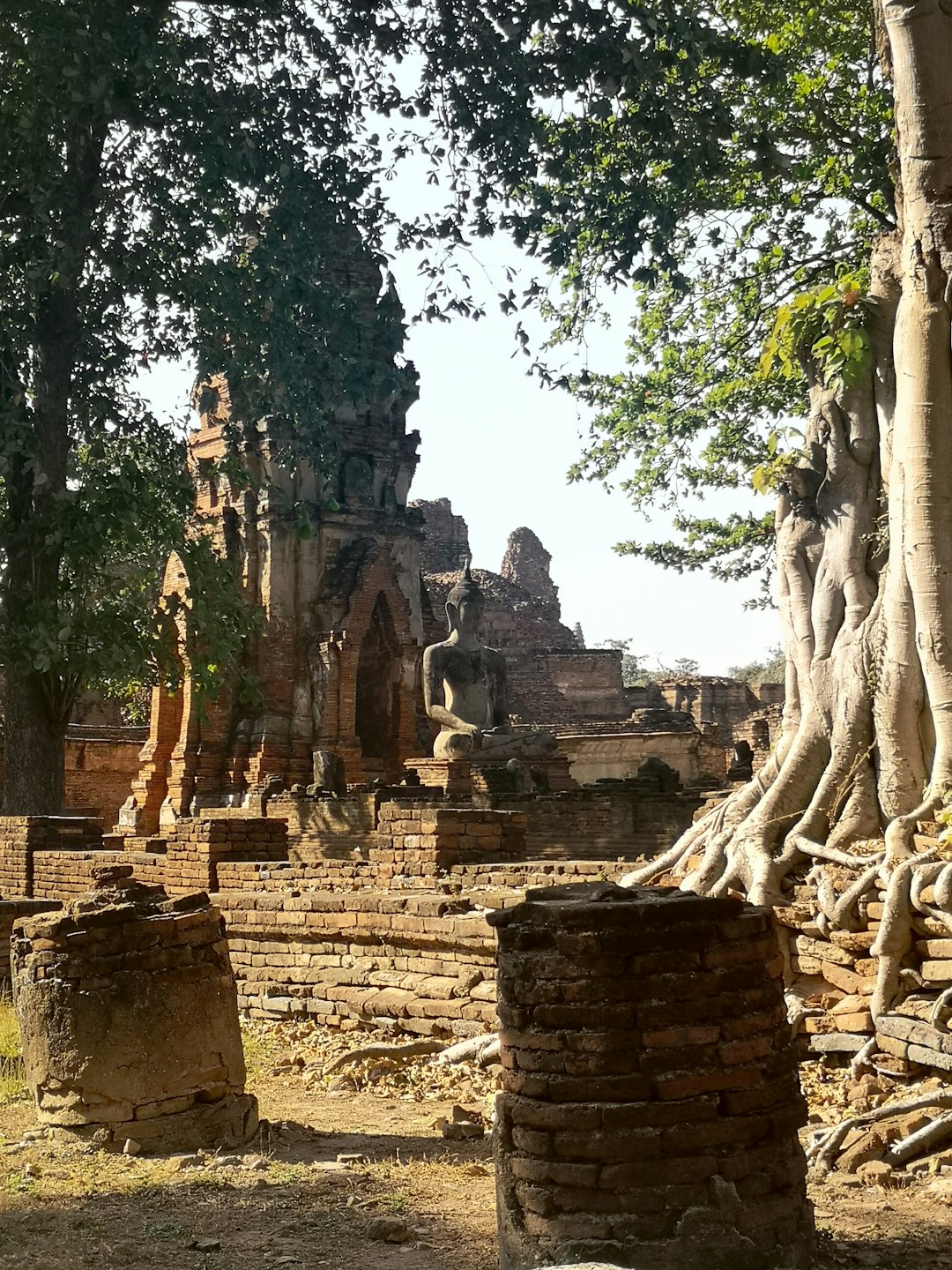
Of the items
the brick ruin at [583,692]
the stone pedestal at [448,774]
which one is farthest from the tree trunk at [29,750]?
the brick ruin at [583,692]

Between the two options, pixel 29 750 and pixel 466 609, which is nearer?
pixel 29 750

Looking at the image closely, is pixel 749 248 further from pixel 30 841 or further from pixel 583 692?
pixel 583 692

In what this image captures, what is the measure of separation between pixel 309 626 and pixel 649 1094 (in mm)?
17875

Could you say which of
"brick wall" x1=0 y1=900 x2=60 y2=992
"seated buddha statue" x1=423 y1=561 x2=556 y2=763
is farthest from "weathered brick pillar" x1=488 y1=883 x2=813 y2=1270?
"seated buddha statue" x1=423 y1=561 x2=556 y2=763

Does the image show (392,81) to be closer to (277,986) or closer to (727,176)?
(727,176)

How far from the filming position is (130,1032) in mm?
5520

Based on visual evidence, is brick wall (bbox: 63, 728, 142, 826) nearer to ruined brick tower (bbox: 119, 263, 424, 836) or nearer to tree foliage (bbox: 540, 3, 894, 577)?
ruined brick tower (bbox: 119, 263, 424, 836)

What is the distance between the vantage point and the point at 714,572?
50.5 feet

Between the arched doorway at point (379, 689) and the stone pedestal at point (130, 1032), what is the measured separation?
1544cm

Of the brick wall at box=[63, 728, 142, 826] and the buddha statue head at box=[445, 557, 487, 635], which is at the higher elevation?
the buddha statue head at box=[445, 557, 487, 635]

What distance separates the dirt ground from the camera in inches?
152

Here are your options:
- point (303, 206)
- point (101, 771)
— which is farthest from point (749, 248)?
point (101, 771)

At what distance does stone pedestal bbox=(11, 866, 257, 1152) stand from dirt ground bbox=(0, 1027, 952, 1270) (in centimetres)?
19

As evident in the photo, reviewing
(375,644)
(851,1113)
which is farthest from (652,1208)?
(375,644)
